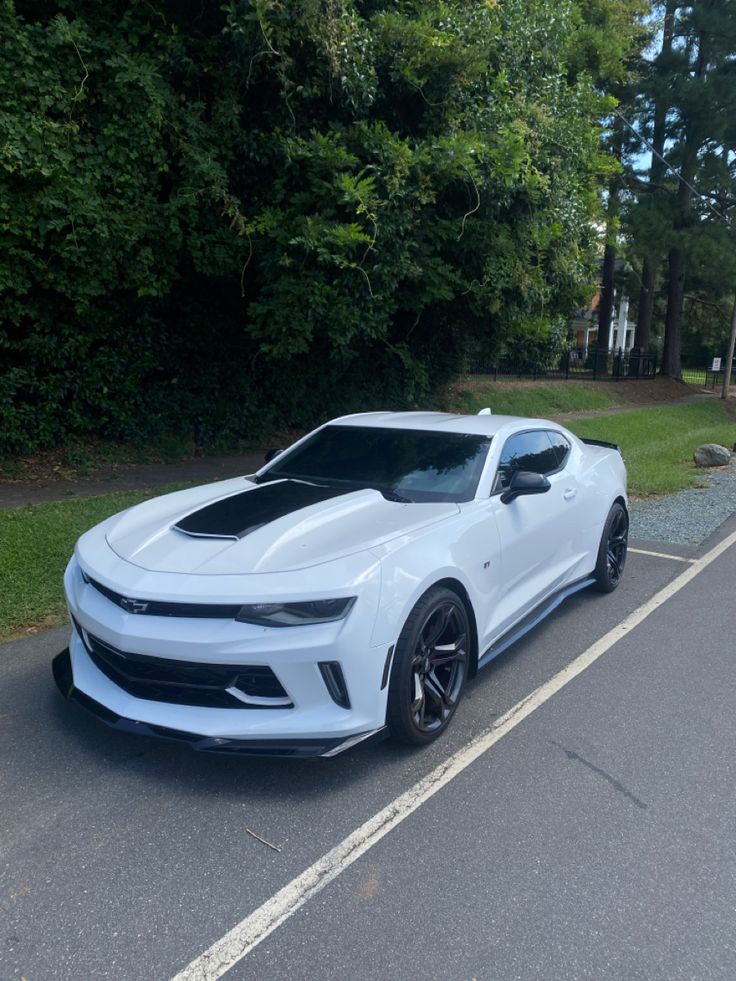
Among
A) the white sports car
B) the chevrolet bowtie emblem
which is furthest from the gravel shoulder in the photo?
the chevrolet bowtie emblem

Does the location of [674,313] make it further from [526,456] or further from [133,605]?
[133,605]

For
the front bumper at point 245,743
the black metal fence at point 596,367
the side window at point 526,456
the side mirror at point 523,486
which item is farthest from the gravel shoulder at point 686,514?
the black metal fence at point 596,367

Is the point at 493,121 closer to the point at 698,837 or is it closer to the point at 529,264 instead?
the point at 529,264

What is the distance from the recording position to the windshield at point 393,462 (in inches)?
184

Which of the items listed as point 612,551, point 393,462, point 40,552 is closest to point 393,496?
point 393,462

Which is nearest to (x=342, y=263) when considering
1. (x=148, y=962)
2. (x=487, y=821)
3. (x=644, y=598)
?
(x=644, y=598)

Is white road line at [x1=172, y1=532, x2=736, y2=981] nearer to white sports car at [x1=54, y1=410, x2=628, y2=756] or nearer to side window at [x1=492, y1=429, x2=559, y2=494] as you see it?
white sports car at [x1=54, y1=410, x2=628, y2=756]

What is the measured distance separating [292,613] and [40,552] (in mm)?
4154

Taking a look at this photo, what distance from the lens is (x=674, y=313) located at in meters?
32.0

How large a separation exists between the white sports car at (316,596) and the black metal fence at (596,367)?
772 inches

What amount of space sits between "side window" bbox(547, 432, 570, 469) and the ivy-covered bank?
11.9ft

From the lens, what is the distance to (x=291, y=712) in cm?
329

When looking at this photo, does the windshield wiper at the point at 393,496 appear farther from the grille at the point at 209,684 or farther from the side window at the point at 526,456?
the grille at the point at 209,684

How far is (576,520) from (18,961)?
13.8 ft
